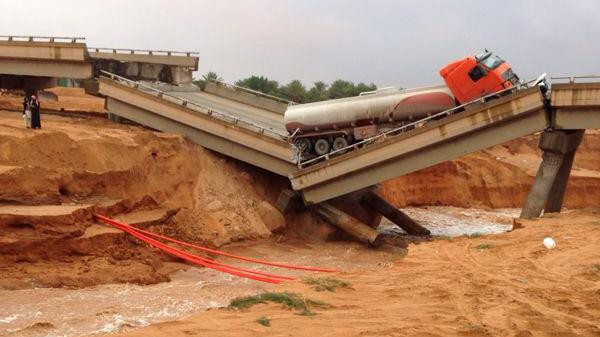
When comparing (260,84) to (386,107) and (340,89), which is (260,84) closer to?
(340,89)

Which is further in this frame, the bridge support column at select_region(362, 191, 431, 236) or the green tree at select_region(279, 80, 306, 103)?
the green tree at select_region(279, 80, 306, 103)

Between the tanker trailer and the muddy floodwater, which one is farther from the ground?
the tanker trailer

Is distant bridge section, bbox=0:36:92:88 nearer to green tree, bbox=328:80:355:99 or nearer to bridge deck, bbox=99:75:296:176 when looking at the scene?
bridge deck, bbox=99:75:296:176

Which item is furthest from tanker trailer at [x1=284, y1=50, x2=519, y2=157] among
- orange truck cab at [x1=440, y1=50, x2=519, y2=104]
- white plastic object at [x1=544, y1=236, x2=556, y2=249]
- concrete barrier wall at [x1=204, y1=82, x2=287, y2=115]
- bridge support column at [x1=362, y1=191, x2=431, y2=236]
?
white plastic object at [x1=544, y1=236, x2=556, y2=249]

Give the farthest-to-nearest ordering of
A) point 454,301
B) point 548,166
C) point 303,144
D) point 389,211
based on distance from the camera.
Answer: point 389,211
point 303,144
point 548,166
point 454,301

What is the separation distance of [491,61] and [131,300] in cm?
1470

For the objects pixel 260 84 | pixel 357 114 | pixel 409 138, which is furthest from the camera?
pixel 260 84

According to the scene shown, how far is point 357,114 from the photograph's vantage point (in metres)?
24.7

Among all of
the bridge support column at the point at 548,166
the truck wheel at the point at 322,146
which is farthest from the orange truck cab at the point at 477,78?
the truck wheel at the point at 322,146

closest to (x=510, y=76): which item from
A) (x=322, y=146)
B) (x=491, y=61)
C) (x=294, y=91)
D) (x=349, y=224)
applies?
(x=491, y=61)

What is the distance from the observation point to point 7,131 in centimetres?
2041

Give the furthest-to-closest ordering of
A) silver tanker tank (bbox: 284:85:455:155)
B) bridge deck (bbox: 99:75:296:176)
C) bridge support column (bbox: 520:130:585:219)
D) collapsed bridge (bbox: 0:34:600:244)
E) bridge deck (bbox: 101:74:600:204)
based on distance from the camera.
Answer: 1. bridge deck (bbox: 99:75:296:176)
2. silver tanker tank (bbox: 284:85:455:155)
3. bridge support column (bbox: 520:130:585:219)
4. collapsed bridge (bbox: 0:34:600:244)
5. bridge deck (bbox: 101:74:600:204)

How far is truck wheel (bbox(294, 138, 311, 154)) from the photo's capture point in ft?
84.2

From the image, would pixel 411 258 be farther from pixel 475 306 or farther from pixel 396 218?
pixel 396 218
